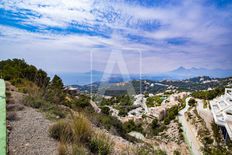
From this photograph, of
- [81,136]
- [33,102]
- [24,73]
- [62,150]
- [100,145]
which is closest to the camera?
[62,150]

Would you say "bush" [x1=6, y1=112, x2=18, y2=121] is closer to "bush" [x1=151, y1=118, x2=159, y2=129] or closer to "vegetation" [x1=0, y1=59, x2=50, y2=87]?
"vegetation" [x1=0, y1=59, x2=50, y2=87]

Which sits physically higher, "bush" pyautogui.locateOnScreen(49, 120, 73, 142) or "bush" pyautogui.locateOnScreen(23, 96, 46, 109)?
"bush" pyautogui.locateOnScreen(23, 96, 46, 109)

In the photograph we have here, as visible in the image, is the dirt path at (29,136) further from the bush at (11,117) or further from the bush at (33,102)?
the bush at (33,102)

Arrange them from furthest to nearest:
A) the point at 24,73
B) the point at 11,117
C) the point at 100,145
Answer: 1. the point at 24,73
2. the point at 11,117
3. the point at 100,145

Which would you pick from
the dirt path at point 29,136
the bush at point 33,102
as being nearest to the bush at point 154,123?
the bush at point 33,102

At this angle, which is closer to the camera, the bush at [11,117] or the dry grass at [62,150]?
the dry grass at [62,150]

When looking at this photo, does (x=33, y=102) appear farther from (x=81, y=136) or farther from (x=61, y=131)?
(x=81, y=136)

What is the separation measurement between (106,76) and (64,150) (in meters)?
14.4

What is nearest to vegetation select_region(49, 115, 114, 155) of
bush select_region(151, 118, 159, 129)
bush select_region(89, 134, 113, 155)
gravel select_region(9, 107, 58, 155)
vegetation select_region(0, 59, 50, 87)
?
bush select_region(89, 134, 113, 155)

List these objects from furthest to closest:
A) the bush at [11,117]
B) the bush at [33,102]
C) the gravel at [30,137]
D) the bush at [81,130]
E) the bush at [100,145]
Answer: the bush at [33,102] → the bush at [11,117] → the bush at [81,130] → the bush at [100,145] → the gravel at [30,137]

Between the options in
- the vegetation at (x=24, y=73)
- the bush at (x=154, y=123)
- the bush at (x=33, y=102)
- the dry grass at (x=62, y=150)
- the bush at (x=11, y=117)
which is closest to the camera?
the dry grass at (x=62, y=150)

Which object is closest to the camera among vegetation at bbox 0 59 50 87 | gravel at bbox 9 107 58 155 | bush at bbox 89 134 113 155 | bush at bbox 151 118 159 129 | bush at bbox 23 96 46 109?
gravel at bbox 9 107 58 155

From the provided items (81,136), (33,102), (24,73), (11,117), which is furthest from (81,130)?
(24,73)

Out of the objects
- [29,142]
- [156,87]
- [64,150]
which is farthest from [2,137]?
[156,87]
